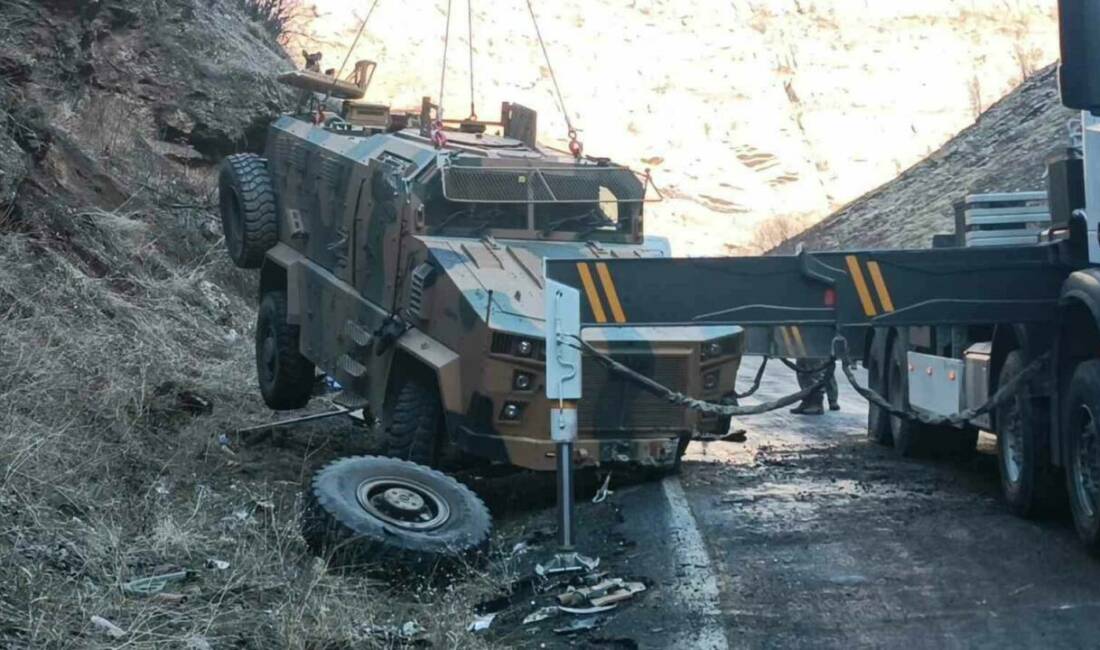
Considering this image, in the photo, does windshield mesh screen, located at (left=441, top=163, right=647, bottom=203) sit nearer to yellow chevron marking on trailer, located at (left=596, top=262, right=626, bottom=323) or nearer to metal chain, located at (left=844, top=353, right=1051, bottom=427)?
yellow chevron marking on trailer, located at (left=596, top=262, right=626, bottom=323)

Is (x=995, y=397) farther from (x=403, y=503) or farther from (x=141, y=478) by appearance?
(x=141, y=478)

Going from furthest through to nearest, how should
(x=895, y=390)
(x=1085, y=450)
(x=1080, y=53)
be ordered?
(x=895, y=390) → (x=1085, y=450) → (x=1080, y=53)

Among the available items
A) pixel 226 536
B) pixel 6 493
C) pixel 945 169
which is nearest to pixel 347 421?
pixel 226 536

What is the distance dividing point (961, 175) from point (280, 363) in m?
18.2

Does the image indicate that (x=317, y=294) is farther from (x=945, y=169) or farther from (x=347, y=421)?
(x=945, y=169)

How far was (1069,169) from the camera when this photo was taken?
359 inches

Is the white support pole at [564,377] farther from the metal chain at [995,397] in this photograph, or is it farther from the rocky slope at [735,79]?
the rocky slope at [735,79]

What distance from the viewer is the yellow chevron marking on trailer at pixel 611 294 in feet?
28.7

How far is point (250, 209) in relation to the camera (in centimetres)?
1442

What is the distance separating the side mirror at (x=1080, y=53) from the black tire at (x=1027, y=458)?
9.58 ft

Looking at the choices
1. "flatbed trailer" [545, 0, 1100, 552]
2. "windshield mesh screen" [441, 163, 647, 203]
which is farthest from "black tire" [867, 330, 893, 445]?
"flatbed trailer" [545, 0, 1100, 552]

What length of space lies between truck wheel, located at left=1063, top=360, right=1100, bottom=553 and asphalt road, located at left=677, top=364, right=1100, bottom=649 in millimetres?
187

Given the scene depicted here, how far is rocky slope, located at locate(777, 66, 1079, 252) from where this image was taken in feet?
87.7

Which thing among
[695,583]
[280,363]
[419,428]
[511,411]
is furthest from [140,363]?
[695,583]
